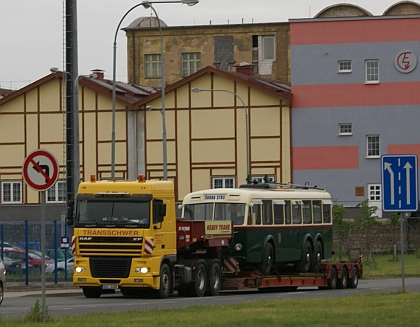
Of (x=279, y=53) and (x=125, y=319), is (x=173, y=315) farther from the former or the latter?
(x=279, y=53)

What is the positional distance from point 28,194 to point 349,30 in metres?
21.6

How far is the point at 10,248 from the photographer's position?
130 feet

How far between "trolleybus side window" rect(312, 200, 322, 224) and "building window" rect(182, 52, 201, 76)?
59256 mm

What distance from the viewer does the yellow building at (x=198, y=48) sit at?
319ft

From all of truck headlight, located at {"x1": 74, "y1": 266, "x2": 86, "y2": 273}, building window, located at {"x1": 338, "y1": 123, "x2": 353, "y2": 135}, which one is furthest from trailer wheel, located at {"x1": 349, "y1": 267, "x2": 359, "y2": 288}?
building window, located at {"x1": 338, "y1": 123, "x2": 353, "y2": 135}

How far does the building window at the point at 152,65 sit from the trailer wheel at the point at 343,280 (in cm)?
6150

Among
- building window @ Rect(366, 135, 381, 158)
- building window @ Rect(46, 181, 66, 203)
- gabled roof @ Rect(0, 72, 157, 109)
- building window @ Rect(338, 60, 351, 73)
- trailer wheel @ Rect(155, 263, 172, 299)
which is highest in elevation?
building window @ Rect(338, 60, 351, 73)

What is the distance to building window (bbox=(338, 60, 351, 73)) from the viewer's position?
7092cm

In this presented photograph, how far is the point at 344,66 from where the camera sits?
71062 millimetres

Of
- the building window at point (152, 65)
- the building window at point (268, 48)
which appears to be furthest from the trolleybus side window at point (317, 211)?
the building window at point (152, 65)

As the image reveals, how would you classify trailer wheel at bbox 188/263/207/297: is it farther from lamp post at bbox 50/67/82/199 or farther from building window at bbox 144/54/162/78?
building window at bbox 144/54/162/78

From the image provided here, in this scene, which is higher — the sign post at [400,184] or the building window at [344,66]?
the building window at [344,66]

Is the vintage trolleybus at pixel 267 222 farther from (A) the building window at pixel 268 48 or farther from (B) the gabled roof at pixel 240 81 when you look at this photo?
(A) the building window at pixel 268 48

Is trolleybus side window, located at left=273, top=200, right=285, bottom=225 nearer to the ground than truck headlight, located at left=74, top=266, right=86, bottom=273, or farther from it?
farther from it
